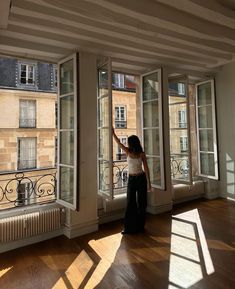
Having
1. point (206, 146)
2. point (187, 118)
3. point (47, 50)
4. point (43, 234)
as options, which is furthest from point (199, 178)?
point (47, 50)

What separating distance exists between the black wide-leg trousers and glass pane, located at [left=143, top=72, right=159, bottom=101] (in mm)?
1789

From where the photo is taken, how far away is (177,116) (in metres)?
4.79

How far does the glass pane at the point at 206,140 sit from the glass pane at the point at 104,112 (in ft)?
9.23

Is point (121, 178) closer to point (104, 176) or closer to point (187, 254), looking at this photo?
point (104, 176)

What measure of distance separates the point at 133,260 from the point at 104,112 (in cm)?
220

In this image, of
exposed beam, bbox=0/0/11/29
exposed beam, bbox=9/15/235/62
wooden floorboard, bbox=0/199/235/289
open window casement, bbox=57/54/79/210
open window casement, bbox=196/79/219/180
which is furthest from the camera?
open window casement, bbox=196/79/219/180

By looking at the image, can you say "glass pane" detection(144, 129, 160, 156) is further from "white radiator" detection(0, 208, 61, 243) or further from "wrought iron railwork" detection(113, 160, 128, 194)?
"white radiator" detection(0, 208, 61, 243)

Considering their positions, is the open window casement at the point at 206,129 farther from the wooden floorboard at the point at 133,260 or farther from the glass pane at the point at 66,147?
the glass pane at the point at 66,147

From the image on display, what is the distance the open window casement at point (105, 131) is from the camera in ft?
11.2

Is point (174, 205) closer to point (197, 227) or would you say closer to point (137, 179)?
point (197, 227)

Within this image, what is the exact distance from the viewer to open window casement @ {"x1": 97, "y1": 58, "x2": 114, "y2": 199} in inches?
134

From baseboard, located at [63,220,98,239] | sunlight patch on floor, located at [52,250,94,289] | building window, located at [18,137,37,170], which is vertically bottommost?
sunlight patch on floor, located at [52,250,94,289]

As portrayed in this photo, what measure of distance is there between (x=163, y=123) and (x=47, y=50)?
2345 millimetres

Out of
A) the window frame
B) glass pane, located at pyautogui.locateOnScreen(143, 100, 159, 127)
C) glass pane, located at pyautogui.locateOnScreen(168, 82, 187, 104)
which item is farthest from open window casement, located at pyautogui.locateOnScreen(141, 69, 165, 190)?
the window frame
